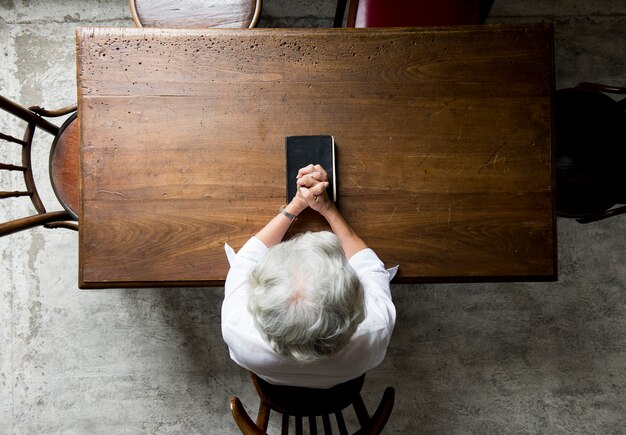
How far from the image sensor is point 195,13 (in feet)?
6.19

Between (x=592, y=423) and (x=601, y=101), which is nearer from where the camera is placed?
(x=601, y=101)

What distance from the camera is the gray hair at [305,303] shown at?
1133 mm

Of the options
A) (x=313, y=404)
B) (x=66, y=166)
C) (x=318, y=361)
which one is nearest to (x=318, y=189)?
(x=318, y=361)

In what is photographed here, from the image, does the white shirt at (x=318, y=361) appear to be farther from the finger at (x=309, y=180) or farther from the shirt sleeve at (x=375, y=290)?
the finger at (x=309, y=180)

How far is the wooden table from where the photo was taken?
1.50m

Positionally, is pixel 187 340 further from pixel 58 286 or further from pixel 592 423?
pixel 592 423

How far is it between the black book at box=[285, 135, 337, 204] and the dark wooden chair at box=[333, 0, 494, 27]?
69 cm

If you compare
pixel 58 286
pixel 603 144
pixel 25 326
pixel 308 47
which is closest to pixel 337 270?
pixel 308 47

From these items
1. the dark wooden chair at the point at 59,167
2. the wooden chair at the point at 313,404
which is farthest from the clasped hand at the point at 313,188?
the dark wooden chair at the point at 59,167

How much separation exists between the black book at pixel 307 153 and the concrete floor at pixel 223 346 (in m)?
1.07

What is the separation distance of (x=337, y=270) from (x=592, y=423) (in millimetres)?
1994

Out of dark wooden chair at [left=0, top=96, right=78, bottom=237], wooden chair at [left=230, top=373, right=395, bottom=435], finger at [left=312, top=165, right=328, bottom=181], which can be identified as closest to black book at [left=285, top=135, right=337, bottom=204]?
finger at [left=312, top=165, right=328, bottom=181]

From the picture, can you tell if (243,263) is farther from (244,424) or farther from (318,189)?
(244,424)

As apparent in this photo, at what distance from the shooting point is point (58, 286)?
7.58ft
